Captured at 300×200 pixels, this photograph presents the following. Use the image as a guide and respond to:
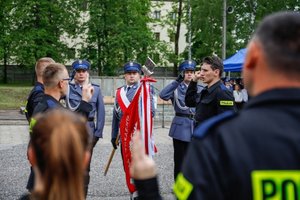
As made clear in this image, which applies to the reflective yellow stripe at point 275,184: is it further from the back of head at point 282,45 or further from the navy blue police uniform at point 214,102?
the navy blue police uniform at point 214,102

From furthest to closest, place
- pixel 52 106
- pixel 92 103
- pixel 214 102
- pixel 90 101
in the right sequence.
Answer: pixel 92 103, pixel 90 101, pixel 214 102, pixel 52 106

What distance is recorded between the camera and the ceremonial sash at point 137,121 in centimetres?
692

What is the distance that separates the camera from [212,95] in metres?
6.18

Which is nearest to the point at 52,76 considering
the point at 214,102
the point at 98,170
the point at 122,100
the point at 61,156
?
the point at 214,102

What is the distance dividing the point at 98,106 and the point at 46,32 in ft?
106

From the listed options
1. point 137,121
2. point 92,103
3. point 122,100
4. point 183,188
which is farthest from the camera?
point 122,100

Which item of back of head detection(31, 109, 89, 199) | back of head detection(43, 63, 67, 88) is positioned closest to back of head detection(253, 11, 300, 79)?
back of head detection(31, 109, 89, 199)

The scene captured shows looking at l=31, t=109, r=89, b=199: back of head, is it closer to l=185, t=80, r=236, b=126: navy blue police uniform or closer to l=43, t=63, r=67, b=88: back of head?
l=43, t=63, r=67, b=88: back of head

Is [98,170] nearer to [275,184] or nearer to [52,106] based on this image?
[52,106]

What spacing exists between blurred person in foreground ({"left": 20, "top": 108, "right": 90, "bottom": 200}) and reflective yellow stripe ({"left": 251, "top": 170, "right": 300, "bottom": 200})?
741 mm

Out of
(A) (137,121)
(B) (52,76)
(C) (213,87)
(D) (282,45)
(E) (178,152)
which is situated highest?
(D) (282,45)

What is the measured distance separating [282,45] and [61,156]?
94cm

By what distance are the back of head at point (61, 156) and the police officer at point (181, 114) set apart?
16.6 feet

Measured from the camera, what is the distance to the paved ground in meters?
7.93
